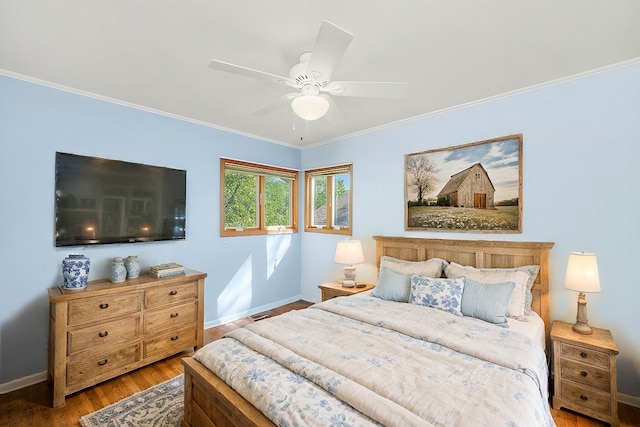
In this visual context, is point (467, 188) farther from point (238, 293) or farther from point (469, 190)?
point (238, 293)

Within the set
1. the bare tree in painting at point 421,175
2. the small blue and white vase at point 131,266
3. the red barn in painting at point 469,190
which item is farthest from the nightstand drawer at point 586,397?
the small blue and white vase at point 131,266

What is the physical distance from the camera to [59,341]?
86.7 inches

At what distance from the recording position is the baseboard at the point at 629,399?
2.20 meters

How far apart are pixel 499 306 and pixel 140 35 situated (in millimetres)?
3156

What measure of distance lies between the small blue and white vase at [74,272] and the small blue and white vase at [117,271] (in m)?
0.24

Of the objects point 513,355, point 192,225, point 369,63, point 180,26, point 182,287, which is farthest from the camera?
point 192,225

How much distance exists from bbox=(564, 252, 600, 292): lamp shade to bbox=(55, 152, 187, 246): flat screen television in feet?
12.0

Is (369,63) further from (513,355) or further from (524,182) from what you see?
(513,355)

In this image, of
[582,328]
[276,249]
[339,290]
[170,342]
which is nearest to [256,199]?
[276,249]

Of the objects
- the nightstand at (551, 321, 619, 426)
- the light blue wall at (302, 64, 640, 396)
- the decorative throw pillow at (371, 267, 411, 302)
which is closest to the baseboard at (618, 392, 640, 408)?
the light blue wall at (302, 64, 640, 396)

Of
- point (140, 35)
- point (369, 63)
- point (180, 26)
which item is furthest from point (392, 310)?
point (140, 35)

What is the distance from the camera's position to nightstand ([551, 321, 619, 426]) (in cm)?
199

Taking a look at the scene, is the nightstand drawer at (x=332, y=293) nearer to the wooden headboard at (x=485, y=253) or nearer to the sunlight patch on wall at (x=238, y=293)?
the wooden headboard at (x=485, y=253)

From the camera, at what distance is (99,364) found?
2.41 meters
